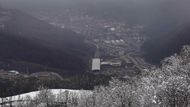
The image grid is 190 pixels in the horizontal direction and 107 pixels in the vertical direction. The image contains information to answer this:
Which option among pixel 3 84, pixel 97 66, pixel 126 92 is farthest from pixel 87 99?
pixel 97 66

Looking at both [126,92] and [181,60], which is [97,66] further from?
[181,60]

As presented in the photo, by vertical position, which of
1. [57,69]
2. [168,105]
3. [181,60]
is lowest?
[168,105]

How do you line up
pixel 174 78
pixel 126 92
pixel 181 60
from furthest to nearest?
1. pixel 126 92
2. pixel 181 60
3. pixel 174 78

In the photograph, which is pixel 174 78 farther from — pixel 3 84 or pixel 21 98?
pixel 3 84

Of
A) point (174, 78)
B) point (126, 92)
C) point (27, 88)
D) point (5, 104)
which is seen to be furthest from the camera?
point (27, 88)

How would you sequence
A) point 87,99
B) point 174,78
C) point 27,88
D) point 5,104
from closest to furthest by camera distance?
point 174,78
point 87,99
point 5,104
point 27,88

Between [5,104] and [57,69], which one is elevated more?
[57,69]

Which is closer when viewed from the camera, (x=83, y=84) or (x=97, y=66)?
(x=83, y=84)

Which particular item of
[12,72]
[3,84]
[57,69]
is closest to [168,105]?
[3,84]

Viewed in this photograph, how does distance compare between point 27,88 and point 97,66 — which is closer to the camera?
point 27,88
